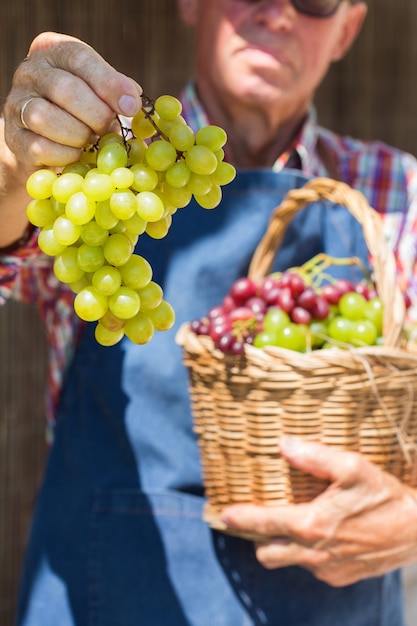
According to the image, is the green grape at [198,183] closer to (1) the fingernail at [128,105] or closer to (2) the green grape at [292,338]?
(1) the fingernail at [128,105]

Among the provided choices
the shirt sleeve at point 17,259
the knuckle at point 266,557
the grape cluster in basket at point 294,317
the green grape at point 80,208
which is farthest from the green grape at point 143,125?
the knuckle at point 266,557

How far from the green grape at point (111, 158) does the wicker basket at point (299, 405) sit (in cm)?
49

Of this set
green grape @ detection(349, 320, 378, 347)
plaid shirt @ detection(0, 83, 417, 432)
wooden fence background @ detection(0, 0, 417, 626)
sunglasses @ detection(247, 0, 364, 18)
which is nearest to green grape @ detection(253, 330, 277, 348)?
green grape @ detection(349, 320, 378, 347)

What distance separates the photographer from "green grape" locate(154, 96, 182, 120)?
0.78 m

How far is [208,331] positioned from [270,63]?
1.78 feet

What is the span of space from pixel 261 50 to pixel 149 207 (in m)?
0.89

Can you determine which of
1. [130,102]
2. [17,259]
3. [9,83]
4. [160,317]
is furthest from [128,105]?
[9,83]

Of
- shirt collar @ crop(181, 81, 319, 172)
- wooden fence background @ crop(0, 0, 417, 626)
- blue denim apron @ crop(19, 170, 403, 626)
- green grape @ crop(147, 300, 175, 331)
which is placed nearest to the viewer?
green grape @ crop(147, 300, 175, 331)

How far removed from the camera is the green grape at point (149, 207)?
726 millimetres

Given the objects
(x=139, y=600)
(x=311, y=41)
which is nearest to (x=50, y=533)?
(x=139, y=600)

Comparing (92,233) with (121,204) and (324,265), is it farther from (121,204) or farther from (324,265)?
(324,265)

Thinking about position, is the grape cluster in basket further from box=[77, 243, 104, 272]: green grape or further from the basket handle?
box=[77, 243, 104, 272]: green grape

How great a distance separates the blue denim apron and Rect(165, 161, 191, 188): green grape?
71 cm

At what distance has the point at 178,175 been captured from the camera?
763 mm
